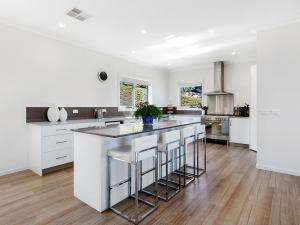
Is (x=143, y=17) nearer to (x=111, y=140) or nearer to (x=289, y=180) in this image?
(x=111, y=140)

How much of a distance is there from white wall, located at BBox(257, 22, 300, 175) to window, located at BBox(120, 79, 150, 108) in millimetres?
3525

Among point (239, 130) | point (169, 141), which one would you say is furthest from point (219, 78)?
point (169, 141)

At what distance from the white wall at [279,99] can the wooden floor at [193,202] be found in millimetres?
350

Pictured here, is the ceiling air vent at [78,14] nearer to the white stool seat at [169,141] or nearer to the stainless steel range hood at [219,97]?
the white stool seat at [169,141]

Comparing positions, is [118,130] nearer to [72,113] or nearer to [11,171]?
[72,113]

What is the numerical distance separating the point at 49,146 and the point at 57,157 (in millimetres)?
281

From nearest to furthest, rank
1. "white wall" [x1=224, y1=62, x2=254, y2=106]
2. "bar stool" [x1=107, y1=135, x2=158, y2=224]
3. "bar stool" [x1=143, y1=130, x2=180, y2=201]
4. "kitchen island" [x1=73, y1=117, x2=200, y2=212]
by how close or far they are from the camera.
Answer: "bar stool" [x1=107, y1=135, x2=158, y2=224], "kitchen island" [x1=73, y1=117, x2=200, y2=212], "bar stool" [x1=143, y1=130, x2=180, y2=201], "white wall" [x1=224, y1=62, x2=254, y2=106]

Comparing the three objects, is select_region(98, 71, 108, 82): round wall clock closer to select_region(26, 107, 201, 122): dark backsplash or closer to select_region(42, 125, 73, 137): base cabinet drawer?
select_region(26, 107, 201, 122): dark backsplash

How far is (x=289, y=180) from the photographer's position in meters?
3.00

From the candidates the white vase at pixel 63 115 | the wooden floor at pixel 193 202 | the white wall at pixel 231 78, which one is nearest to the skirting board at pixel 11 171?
the wooden floor at pixel 193 202

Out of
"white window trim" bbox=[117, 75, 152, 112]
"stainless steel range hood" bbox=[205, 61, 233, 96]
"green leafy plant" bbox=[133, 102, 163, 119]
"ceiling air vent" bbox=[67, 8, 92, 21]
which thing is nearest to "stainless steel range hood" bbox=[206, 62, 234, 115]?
"stainless steel range hood" bbox=[205, 61, 233, 96]

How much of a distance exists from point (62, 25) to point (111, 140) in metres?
2.47

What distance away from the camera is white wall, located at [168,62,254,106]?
5.77 metres

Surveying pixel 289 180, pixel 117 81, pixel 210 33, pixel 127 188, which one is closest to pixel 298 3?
pixel 210 33
